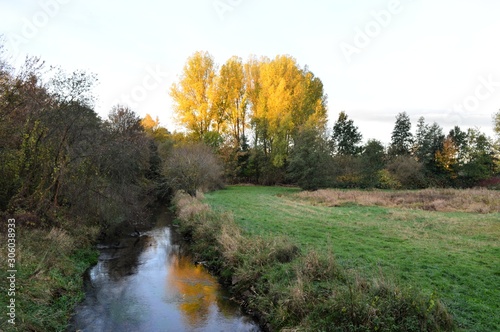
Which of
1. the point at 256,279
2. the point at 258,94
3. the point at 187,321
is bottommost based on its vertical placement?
the point at 187,321

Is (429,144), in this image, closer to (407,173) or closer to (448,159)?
(448,159)

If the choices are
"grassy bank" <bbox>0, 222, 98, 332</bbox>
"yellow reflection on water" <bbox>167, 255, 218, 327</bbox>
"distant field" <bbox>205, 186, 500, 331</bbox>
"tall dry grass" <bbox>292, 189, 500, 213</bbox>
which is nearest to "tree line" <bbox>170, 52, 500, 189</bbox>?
"tall dry grass" <bbox>292, 189, 500, 213</bbox>

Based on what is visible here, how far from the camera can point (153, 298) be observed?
1126 cm

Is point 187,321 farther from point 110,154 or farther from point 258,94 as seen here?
point 258,94

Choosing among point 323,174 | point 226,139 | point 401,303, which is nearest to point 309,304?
point 401,303

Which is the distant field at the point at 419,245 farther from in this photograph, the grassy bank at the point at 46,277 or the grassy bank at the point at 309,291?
the grassy bank at the point at 46,277

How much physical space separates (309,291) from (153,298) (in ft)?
18.0

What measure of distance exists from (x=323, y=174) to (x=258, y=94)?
15.4m

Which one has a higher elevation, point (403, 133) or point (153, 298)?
point (403, 133)

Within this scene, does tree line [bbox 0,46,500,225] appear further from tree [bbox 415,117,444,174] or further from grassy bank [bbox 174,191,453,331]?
grassy bank [bbox 174,191,453,331]

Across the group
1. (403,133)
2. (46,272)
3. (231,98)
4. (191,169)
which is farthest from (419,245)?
(403,133)

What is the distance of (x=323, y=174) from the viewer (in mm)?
40469

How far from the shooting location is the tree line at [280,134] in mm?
41906

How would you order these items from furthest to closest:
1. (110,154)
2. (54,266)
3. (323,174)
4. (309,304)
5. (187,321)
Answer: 1. (323,174)
2. (110,154)
3. (54,266)
4. (187,321)
5. (309,304)
